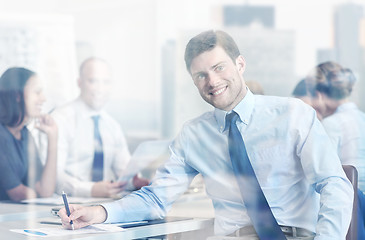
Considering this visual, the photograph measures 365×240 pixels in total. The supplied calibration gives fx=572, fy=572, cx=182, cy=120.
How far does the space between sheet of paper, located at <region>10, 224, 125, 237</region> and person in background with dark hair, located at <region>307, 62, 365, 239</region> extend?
3.27 ft

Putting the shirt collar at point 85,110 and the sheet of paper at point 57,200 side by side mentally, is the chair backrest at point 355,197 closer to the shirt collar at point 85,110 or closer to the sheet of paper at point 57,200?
the sheet of paper at point 57,200

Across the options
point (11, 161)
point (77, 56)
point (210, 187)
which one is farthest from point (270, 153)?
point (77, 56)

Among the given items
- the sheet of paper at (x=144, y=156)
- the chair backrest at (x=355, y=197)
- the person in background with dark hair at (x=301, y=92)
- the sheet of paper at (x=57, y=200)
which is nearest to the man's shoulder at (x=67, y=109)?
the sheet of paper at (x=144, y=156)

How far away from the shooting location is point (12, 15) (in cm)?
407

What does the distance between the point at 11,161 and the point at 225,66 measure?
1.61 m

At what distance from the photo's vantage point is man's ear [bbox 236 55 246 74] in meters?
1.91

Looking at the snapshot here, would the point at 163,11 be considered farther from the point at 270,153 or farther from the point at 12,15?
the point at 270,153

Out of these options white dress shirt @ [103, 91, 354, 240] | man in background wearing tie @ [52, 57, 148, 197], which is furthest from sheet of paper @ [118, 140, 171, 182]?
white dress shirt @ [103, 91, 354, 240]

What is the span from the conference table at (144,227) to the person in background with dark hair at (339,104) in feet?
2.09

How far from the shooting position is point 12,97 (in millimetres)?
3293

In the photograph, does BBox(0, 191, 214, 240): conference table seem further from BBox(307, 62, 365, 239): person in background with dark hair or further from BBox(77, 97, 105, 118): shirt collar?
BBox(77, 97, 105, 118): shirt collar

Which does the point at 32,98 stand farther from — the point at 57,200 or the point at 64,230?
the point at 64,230

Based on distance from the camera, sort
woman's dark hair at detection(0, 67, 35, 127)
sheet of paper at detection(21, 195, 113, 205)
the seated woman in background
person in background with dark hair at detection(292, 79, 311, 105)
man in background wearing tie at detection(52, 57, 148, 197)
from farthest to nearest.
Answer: man in background wearing tie at detection(52, 57, 148, 197), woman's dark hair at detection(0, 67, 35, 127), the seated woman in background, sheet of paper at detection(21, 195, 113, 205), person in background with dark hair at detection(292, 79, 311, 105)

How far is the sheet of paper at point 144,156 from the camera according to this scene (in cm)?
275
